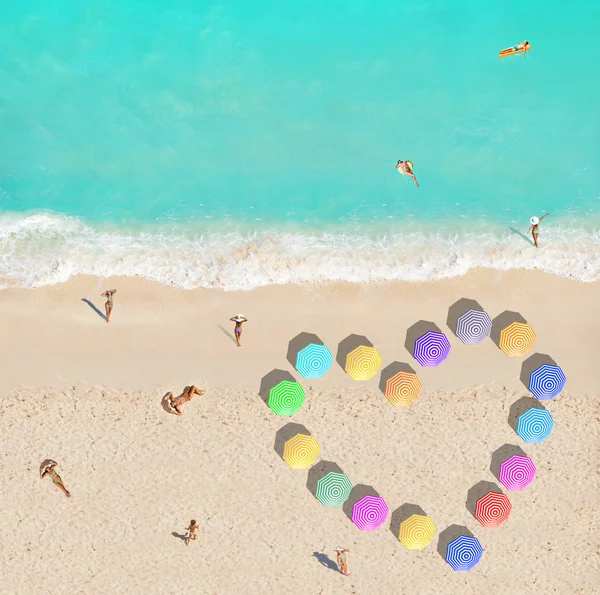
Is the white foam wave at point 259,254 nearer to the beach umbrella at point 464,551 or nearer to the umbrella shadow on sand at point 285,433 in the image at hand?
the umbrella shadow on sand at point 285,433

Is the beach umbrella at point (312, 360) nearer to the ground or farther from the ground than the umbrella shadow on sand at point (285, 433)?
farther from the ground

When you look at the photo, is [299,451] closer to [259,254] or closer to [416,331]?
[416,331]

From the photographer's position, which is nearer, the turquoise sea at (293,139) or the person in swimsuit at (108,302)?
the person in swimsuit at (108,302)

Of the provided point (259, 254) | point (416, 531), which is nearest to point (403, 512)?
point (416, 531)

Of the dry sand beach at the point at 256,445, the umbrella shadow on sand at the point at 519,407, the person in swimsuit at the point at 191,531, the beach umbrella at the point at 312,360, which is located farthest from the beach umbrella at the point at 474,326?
the person in swimsuit at the point at 191,531

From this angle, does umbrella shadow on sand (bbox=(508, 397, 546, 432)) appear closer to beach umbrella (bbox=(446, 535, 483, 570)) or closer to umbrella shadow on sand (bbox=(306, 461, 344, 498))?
beach umbrella (bbox=(446, 535, 483, 570))

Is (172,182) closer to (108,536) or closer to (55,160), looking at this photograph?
(55,160)

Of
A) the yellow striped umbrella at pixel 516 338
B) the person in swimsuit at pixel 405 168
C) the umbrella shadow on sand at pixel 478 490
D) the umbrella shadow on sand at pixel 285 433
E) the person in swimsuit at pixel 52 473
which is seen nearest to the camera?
the person in swimsuit at pixel 52 473
